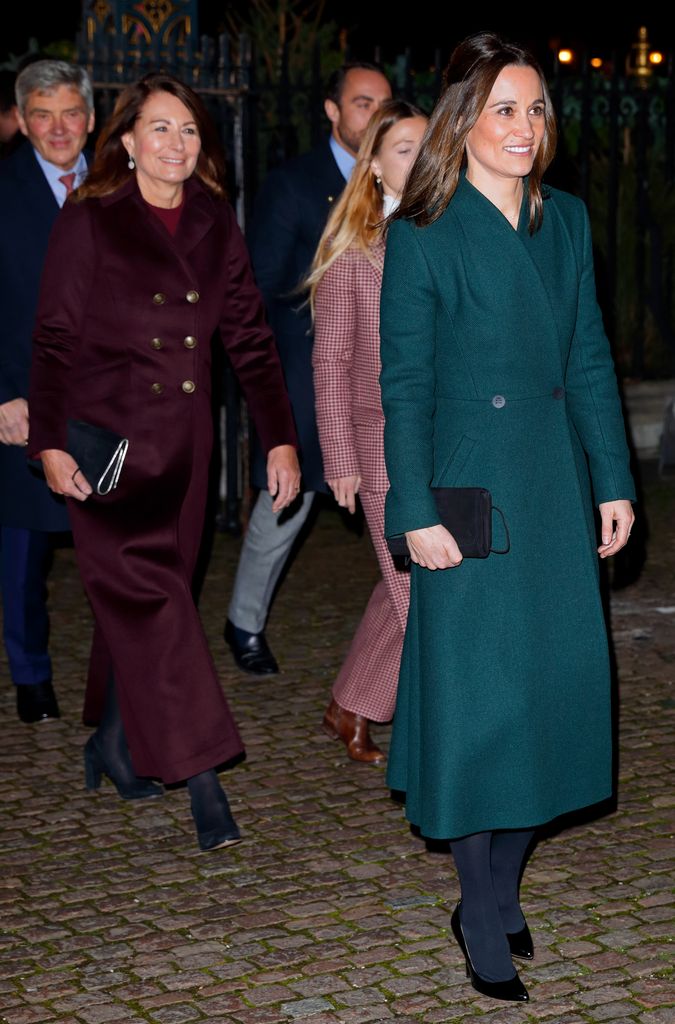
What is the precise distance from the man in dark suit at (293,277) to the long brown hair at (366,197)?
830 millimetres

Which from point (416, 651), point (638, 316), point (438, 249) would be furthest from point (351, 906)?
point (638, 316)

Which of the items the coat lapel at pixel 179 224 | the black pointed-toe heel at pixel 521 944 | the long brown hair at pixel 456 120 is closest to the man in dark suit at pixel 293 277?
the coat lapel at pixel 179 224

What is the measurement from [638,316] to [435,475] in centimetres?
823

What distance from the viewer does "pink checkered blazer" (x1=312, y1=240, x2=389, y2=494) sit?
17.5 feet

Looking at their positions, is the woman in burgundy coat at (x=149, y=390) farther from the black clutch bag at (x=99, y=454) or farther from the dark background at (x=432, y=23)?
the dark background at (x=432, y=23)

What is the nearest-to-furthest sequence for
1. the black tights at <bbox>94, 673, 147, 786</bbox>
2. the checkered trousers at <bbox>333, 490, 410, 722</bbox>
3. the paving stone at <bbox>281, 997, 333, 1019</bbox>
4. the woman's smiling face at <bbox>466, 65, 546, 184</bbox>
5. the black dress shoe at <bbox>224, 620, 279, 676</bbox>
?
the woman's smiling face at <bbox>466, 65, 546, 184</bbox>
the paving stone at <bbox>281, 997, 333, 1019</bbox>
the black tights at <bbox>94, 673, 147, 786</bbox>
the checkered trousers at <bbox>333, 490, 410, 722</bbox>
the black dress shoe at <bbox>224, 620, 279, 676</bbox>

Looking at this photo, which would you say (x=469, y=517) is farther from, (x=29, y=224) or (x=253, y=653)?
(x=253, y=653)

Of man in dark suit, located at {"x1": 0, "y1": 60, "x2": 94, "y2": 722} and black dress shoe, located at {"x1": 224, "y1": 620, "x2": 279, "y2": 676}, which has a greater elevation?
man in dark suit, located at {"x1": 0, "y1": 60, "x2": 94, "y2": 722}

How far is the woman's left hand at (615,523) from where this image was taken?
161 inches

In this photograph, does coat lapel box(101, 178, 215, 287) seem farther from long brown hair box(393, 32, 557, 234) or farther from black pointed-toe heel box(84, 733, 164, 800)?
black pointed-toe heel box(84, 733, 164, 800)

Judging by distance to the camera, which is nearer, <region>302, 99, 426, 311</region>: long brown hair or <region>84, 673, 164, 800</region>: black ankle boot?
<region>302, 99, 426, 311</region>: long brown hair

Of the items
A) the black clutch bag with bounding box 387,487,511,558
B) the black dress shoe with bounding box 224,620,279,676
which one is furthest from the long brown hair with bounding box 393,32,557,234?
the black dress shoe with bounding box 224,620,279,676

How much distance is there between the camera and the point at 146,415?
497cm

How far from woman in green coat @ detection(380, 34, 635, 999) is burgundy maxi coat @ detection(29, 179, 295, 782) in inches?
44.2
